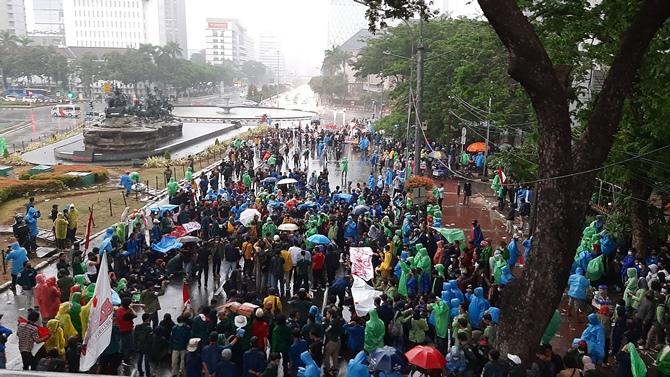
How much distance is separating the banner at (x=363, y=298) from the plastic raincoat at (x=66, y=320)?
16.1 feet

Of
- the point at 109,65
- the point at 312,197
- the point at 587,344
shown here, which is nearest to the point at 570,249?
the point at 587,344

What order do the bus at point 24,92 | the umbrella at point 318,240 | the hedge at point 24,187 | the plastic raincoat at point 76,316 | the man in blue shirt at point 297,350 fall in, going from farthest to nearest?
the bus at point 24,92
the hedge at point 24,187
the umbrella at point 318,240
the plastic raincoat at point 76,316
the man in blue shirt at point 297,350

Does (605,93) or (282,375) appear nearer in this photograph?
(605,93)

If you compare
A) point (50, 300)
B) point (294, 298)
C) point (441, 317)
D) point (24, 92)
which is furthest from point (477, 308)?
point (24, 92)

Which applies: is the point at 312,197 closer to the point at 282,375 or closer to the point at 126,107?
the point at 282,375

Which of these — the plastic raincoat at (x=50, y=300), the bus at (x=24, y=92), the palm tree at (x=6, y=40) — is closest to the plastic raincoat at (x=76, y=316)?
the plastic raincoat at (x=50, y=300)

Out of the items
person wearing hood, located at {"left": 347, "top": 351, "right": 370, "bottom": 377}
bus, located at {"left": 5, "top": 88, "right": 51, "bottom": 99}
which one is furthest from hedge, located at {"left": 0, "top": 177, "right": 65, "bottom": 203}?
bus, located at {"left": 5, "top": 88, "right": 51, "bottom": 99}

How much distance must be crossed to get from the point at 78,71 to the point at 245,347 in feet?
313

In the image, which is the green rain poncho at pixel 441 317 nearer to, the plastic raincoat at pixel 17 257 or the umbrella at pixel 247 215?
the umbrella at pixel 247 215

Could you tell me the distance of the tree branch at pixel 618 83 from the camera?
8.51 m

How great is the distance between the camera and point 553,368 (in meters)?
8.38

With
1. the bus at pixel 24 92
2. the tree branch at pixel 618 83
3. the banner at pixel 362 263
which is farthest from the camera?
the bus at pixel 24 92

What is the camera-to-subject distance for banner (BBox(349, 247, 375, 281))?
12.7 meters

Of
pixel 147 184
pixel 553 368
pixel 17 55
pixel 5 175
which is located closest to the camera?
pixel 553 368
